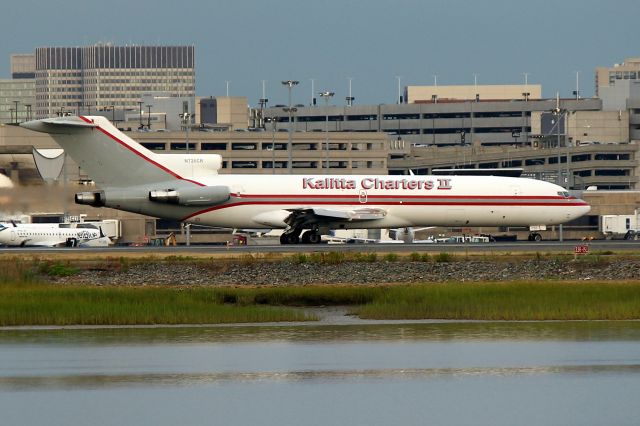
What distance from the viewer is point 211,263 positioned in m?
62.6

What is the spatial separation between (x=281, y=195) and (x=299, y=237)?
410 cm

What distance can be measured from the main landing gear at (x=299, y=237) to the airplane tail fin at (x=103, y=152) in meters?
8.95

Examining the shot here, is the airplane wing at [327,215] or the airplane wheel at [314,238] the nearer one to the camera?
A: the airplane wing at [327,215]

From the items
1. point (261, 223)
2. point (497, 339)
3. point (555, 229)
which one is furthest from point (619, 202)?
point (497, 339)

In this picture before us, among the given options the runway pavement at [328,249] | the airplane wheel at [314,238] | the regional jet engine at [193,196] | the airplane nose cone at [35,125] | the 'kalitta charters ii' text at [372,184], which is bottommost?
the runway pavement at [328,249]

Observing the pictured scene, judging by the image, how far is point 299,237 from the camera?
77688mm

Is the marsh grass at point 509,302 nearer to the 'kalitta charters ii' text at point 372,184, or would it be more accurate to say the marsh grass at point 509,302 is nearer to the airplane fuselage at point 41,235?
the 'kalitta charters ii' text at point 372,184

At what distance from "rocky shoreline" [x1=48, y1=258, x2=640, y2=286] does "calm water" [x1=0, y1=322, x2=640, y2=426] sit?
952 cm

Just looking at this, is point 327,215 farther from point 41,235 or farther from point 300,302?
point 41,235

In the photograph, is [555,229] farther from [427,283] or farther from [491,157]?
[427,283]

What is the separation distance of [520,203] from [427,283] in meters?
19.8

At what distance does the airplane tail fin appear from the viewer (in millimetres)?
72250

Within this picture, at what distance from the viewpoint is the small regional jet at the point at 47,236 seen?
344ft

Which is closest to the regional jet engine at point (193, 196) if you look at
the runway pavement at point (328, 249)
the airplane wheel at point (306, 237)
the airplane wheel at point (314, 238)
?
the runway pavement at point (328, 249)
